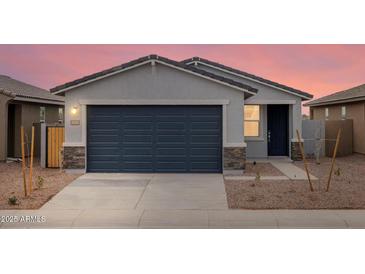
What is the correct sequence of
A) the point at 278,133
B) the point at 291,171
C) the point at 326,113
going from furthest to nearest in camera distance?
the point at 326,113 < the point at 278,133 < the point at 291,171

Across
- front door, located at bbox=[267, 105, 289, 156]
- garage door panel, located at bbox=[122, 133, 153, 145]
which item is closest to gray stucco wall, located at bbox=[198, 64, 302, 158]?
front door, located at bbox=[267, 105, 289, 156]

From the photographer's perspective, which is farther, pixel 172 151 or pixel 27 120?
pixel 27 120

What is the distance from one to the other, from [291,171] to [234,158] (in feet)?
7.56

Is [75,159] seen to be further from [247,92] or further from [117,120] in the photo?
[247,92]

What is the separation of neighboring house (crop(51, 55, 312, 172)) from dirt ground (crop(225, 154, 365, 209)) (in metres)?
2.26

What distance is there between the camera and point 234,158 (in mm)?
14070

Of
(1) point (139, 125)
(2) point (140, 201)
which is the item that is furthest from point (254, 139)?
(2) point (140, 201)

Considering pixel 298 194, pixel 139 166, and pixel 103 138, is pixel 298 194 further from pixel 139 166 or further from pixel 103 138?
pixel 103 138

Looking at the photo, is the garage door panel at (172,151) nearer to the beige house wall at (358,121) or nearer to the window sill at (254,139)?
the window sill at (254,139)

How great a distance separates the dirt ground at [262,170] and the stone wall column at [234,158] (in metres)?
0.41

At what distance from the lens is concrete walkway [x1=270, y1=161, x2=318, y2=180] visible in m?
13.3

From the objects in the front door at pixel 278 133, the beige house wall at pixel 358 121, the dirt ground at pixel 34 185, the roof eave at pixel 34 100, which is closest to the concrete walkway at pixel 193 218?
the dirt ground at pixel 34 185

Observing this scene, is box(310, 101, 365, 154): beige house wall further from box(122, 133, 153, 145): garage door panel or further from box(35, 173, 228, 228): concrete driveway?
box(122, 133, 153, 145): garage door panel

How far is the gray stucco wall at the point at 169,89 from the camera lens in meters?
14.1
